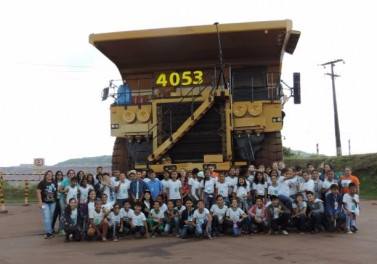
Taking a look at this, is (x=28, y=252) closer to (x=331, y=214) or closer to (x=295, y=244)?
(x=295, y=244)

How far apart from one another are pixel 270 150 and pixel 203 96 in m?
2.16

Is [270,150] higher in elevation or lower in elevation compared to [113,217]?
higher

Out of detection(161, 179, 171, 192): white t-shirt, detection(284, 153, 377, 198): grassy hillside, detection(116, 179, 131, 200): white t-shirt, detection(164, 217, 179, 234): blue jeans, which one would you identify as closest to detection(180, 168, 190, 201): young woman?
detection(161, 179, 171, 192): white t-shirt

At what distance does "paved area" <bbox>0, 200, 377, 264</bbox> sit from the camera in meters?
6.58

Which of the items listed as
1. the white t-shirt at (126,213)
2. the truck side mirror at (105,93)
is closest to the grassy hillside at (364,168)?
the truck side mirror at (105,93)

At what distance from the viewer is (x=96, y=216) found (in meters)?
8.88

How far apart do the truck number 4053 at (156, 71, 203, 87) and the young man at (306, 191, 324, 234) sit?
178 inches

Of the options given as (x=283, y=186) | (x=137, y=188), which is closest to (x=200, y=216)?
(x=137, y=188)

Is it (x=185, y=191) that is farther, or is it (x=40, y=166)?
(x=40, y=166)

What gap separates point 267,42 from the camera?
1155cm

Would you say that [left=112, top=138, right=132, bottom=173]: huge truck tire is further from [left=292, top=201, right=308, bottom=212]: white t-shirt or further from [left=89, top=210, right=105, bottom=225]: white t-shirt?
[left=292, top=201, right=308, bottom=212]: white t-shirt

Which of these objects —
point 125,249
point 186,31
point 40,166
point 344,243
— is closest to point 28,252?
point 125,249

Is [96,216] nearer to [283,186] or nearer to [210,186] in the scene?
[210,186]

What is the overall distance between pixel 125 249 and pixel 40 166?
12.7m
